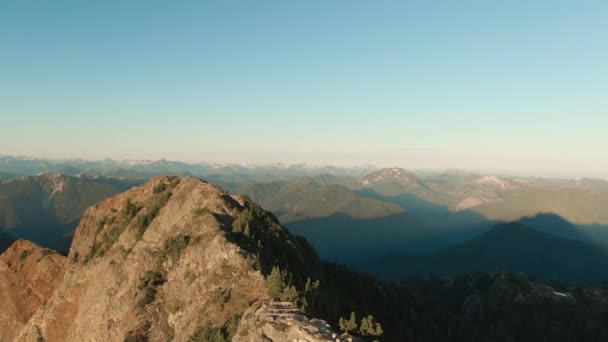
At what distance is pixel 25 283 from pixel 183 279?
72082 millimetres

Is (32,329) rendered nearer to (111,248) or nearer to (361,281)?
(111,248)

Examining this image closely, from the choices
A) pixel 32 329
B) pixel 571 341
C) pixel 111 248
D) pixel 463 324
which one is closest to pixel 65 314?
→ pixel 32 329

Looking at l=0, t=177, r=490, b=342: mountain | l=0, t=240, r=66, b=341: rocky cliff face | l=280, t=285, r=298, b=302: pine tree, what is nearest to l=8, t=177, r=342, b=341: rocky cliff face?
l=0, t=177, r=490, b=342: mountain

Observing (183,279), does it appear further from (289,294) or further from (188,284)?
(289,294)

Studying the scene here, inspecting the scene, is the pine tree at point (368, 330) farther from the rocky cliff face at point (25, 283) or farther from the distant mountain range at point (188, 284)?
the rocky cliff face at point (25, 283)

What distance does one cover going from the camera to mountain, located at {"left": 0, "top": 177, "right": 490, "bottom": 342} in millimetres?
52844

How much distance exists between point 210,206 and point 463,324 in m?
125

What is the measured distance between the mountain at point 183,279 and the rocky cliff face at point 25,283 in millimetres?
431

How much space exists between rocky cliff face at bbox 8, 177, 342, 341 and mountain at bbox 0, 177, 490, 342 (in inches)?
7.6

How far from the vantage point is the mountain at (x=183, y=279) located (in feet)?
173

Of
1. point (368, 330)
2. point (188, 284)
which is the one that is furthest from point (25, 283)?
point (368, 330)

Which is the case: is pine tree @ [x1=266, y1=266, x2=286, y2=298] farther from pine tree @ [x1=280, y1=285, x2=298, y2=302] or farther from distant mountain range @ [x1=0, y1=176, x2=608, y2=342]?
pine tree @ [x1=280, y1=285, x2=298, y2=302]

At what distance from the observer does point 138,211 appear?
97062 millimetres

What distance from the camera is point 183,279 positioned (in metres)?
65.3
